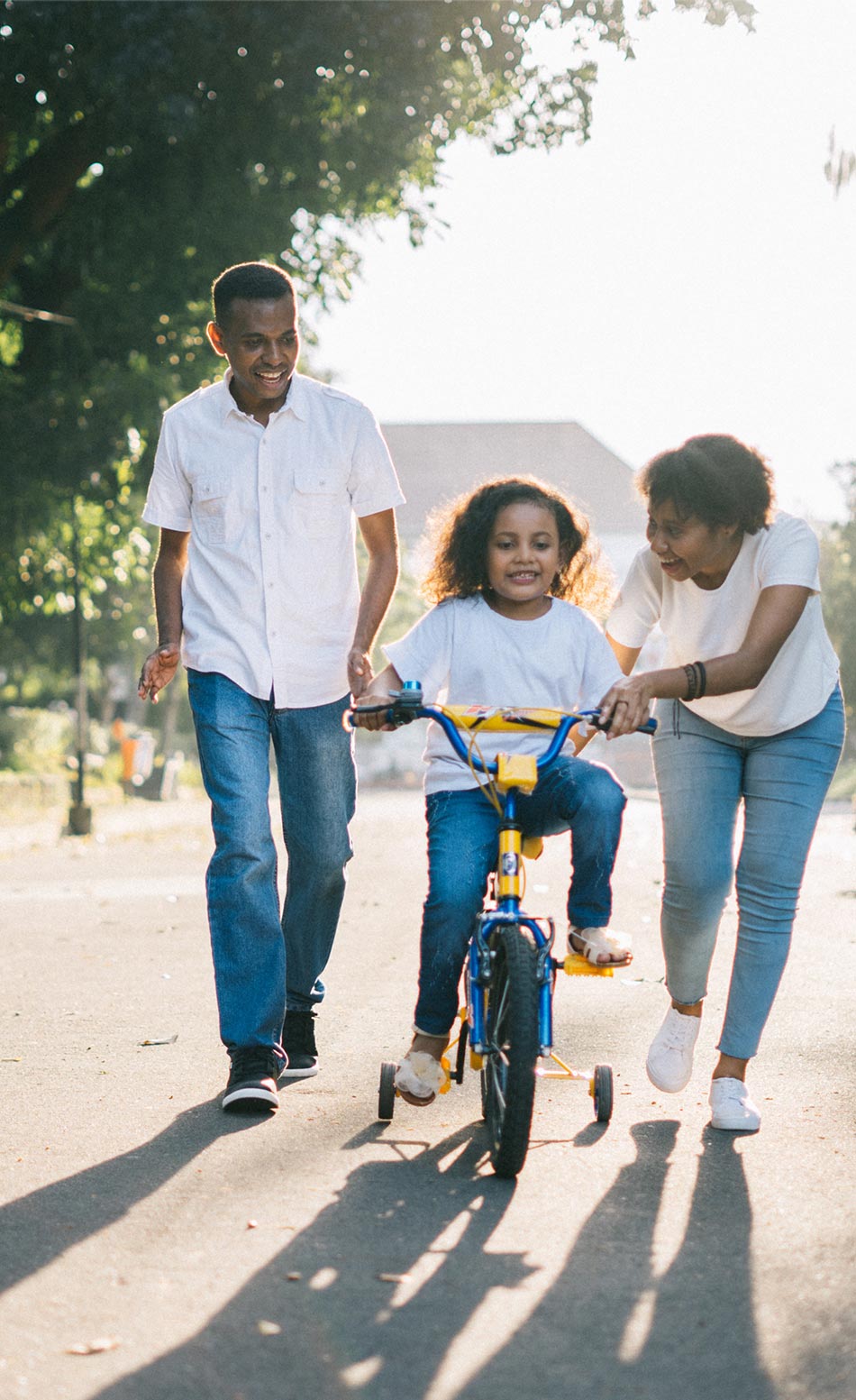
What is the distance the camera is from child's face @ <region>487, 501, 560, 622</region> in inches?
189

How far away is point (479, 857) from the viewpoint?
4508mm

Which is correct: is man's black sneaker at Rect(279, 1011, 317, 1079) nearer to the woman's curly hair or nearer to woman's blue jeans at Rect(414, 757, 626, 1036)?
woman's blue jeans at Rect(414, 757, 626, 1036)

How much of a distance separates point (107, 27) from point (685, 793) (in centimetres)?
977

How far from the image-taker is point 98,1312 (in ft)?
10.4

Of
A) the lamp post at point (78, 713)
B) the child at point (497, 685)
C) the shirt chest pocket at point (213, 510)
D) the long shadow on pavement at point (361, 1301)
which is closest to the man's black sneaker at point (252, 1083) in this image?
the child at point (497, 685)

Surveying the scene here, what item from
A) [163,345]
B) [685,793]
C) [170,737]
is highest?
[163,345]

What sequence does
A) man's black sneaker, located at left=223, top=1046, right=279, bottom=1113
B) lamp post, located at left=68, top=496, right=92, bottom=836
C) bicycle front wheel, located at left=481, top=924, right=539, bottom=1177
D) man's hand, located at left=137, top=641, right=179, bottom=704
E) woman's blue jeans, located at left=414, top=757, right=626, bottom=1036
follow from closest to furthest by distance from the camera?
1. bicycle front wheel, located at left=481, top=924, right=539, bottom=1177
2. woman's blue jeans, located at left=414, top=757, right=626, bottom=1036
3. man's black sneaker, located at left=223, top=1046, right=279, bottom=1113
4. man's hand, located at left=137, top=641, right=179, bottom=704
5. lamp post, located at left=68, top=496, right=92, bottom=836

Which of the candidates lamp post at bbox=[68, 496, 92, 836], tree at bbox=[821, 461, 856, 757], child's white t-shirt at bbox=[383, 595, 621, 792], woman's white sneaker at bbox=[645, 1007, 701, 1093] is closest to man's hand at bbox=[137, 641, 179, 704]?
child's white t-shirt at bbox=[383, 595, 621, 792]

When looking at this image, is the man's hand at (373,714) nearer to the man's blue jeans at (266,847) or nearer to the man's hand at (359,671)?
the man's blue jeans at (266,847)

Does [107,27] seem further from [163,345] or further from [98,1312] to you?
[98,1312]

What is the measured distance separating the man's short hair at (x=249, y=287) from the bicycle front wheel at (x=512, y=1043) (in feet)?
6.39

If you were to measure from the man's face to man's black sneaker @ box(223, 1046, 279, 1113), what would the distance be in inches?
72.4

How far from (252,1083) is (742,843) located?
1.44m

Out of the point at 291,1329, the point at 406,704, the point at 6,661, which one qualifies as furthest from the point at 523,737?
the point at 6,661
